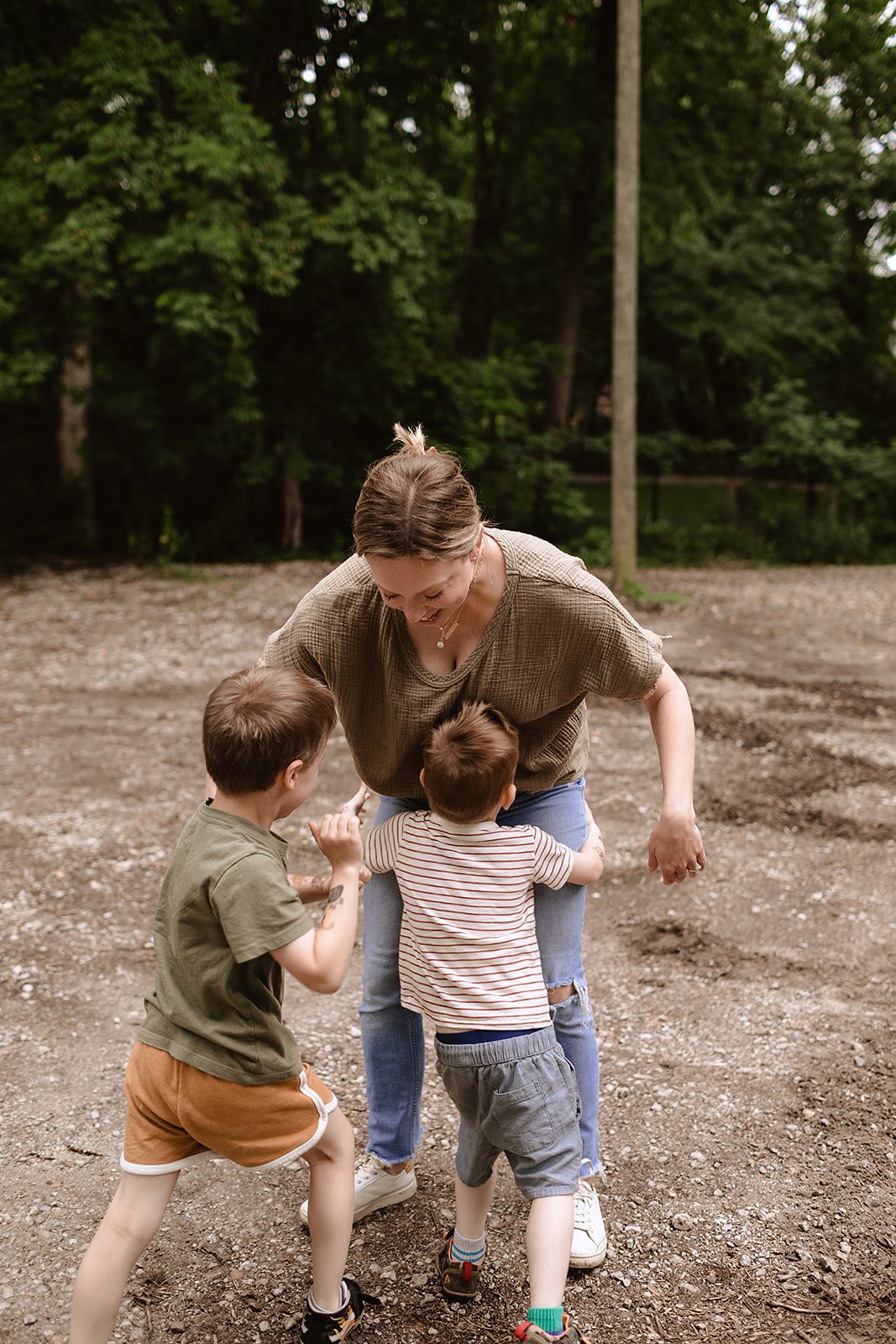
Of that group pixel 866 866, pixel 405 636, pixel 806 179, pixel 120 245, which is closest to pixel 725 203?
pixel 806 179

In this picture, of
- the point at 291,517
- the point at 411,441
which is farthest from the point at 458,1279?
the point at 291,517

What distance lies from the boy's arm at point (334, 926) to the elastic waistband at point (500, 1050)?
0.37 m

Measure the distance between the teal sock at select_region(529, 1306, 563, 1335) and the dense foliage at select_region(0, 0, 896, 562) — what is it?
35.8 feet

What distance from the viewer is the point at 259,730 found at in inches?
73.5

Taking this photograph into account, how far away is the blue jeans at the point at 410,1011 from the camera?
7.51 ft

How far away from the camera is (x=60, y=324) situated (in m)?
12.7

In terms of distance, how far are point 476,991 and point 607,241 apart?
17.9 meters

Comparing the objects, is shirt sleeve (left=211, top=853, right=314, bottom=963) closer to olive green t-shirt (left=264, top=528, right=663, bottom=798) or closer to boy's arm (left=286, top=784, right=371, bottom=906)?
boy's arm (left=286, top=784, right=371, bottom=906)

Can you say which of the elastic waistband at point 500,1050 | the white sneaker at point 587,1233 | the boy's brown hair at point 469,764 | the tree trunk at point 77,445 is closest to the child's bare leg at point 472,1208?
the white sneaker at point 587,1233

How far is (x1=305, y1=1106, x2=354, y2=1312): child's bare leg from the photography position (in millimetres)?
2029

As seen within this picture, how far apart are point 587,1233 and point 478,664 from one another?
1.31m

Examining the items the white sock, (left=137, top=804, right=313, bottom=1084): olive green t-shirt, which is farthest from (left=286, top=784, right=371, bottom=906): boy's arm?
the white sock

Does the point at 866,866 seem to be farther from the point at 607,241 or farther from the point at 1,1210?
the point at 607,241

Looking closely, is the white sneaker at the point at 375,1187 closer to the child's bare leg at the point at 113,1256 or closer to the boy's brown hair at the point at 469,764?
the child's bare leg at the point at 113,1256
